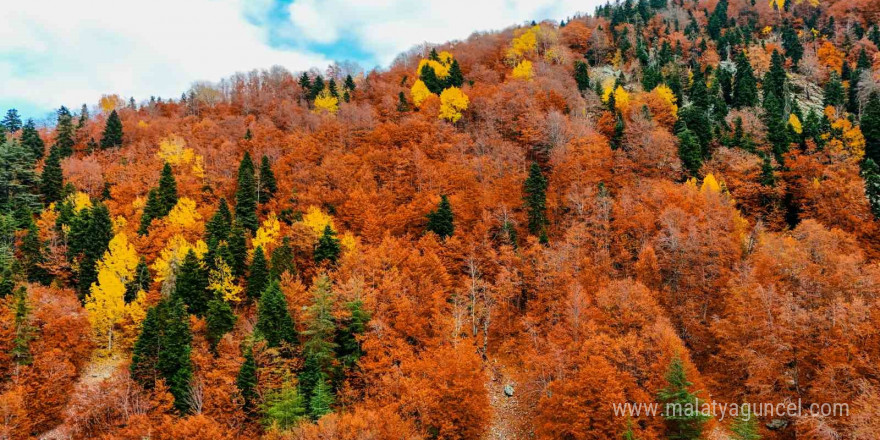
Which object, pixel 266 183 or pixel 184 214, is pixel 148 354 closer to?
pixel 184 214

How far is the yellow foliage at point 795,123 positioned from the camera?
73.8m

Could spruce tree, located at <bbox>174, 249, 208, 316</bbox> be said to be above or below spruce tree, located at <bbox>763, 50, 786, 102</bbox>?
below

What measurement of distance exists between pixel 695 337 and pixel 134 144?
92.6 m

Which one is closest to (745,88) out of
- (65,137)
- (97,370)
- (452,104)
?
(452,104)

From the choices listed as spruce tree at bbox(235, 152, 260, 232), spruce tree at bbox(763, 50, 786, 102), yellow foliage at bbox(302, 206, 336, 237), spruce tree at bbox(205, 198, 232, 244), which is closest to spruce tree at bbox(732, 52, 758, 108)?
spruce tree at bbox(763, 50, 786, 102)

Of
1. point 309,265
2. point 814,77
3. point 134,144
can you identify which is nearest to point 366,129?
point 309,265

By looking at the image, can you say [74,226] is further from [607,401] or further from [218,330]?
Answer: [607,401]

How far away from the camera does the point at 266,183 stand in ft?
232

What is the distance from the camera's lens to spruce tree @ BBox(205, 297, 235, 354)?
47.4 metres

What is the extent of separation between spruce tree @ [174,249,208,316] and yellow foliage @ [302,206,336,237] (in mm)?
12950

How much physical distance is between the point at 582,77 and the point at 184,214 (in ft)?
255

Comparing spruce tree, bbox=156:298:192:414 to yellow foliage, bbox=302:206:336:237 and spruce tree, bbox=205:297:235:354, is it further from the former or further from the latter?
yellow foliage, bbox=302:206:336:237

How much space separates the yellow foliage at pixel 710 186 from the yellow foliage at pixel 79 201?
80111mm

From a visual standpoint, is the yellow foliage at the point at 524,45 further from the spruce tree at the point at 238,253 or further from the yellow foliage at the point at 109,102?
the yellow foliage at the point at 109,102
